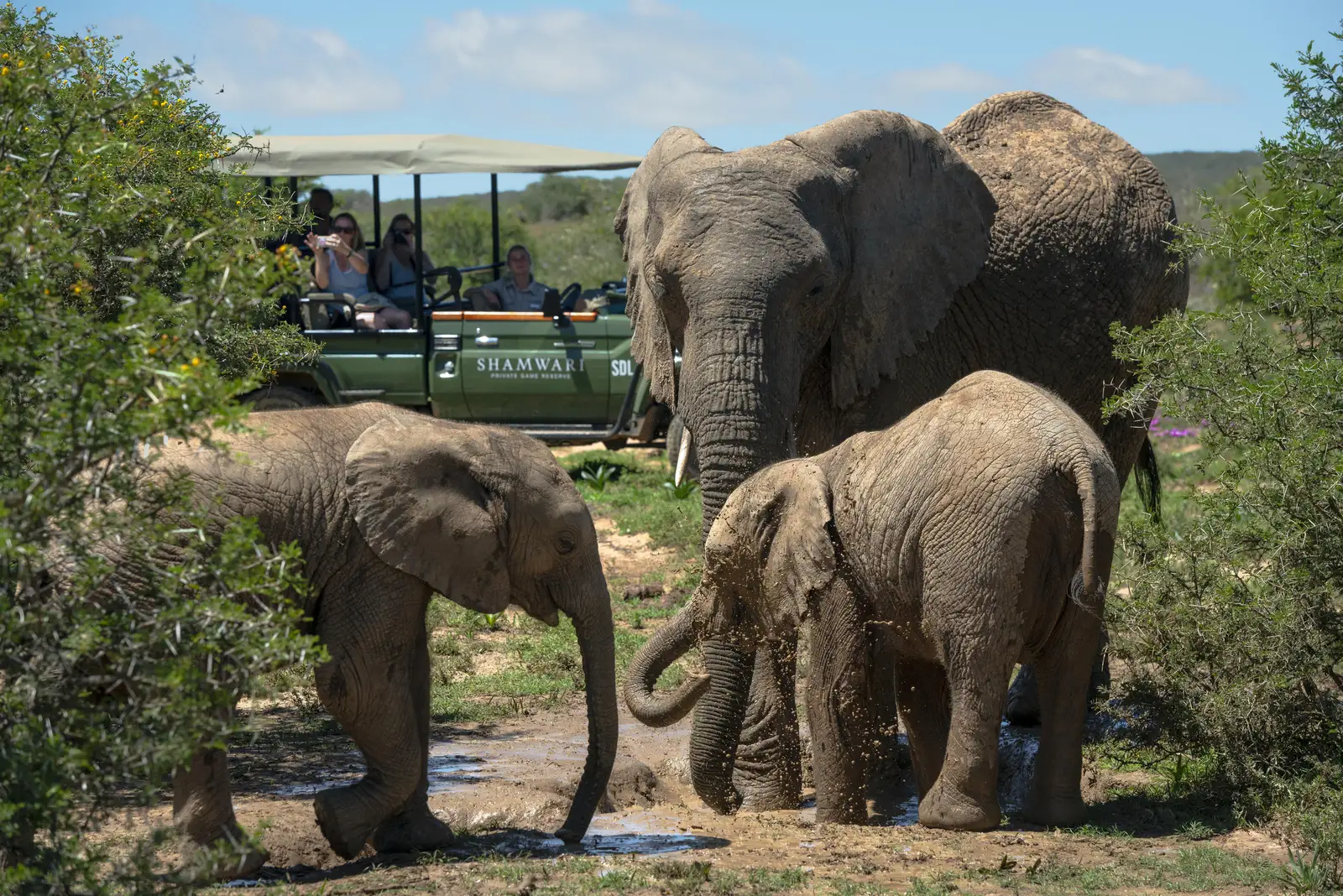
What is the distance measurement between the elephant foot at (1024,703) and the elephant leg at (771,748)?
1.72 metres

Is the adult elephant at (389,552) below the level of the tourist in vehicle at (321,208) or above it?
below

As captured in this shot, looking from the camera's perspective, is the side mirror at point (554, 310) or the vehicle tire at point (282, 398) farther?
the side mirror at point (554, 310)

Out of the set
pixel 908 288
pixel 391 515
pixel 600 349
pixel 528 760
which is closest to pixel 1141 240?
pixel 908 288

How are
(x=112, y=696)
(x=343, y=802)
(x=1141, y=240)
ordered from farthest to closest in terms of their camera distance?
(x=1141, y=240) → (x=343, y=802) → (x=112, y=696)

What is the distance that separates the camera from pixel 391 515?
219 inches

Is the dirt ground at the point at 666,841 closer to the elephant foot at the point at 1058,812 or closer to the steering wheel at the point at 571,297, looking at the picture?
the elephant foot at the point at 1058,812

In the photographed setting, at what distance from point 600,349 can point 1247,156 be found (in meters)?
79.7

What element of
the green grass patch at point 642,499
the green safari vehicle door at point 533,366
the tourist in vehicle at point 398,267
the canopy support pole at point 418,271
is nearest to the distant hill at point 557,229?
the tourist in vehicle at point 398,267

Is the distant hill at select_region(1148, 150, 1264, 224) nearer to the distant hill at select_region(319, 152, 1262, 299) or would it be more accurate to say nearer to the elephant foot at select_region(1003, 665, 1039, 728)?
the distant hill at select_region(319, 152, 1262, 299)

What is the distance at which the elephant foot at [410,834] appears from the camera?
580 cm

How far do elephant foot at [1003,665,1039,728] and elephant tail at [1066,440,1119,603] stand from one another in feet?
8.51

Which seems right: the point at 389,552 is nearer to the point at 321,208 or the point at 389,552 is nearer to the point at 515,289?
the point at 321,208

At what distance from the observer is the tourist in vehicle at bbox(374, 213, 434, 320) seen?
14828 millimetres

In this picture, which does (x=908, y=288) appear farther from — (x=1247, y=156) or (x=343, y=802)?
(x=1247, y=156)
